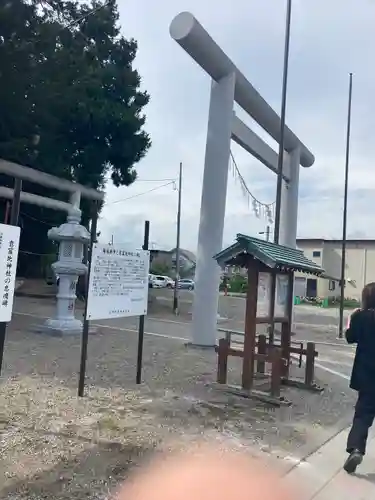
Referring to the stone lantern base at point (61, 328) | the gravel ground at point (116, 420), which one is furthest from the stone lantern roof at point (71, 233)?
the gravel ground at point (116, 420)

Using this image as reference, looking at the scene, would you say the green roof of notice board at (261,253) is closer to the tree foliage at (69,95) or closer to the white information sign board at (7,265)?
the white information sign board at (7,265)

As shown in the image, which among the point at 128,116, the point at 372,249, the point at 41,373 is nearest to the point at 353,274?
the point at 372,249

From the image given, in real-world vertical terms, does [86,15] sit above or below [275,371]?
above

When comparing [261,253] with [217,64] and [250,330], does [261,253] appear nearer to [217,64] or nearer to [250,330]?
[250,330]

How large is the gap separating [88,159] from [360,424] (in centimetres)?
1651

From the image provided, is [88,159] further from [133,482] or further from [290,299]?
[133,482]

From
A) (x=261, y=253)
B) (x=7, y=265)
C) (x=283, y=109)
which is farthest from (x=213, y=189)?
(x=7, y=265)

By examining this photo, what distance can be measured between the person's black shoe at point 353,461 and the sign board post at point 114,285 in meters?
3.30

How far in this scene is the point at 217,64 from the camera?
463 inches

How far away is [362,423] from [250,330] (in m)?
2.75

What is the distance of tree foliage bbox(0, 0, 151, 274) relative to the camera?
533 inches

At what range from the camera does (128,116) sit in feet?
64.1

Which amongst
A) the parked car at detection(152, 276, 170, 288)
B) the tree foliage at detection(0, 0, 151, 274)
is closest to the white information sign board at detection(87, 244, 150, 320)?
the tree foliage at detection(0, 0, 151, 274)

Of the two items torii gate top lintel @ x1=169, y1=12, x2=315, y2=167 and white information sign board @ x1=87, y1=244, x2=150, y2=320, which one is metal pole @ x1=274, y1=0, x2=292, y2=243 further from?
white information sign board @ x1=87, y1=244, x2=150, y2=320
